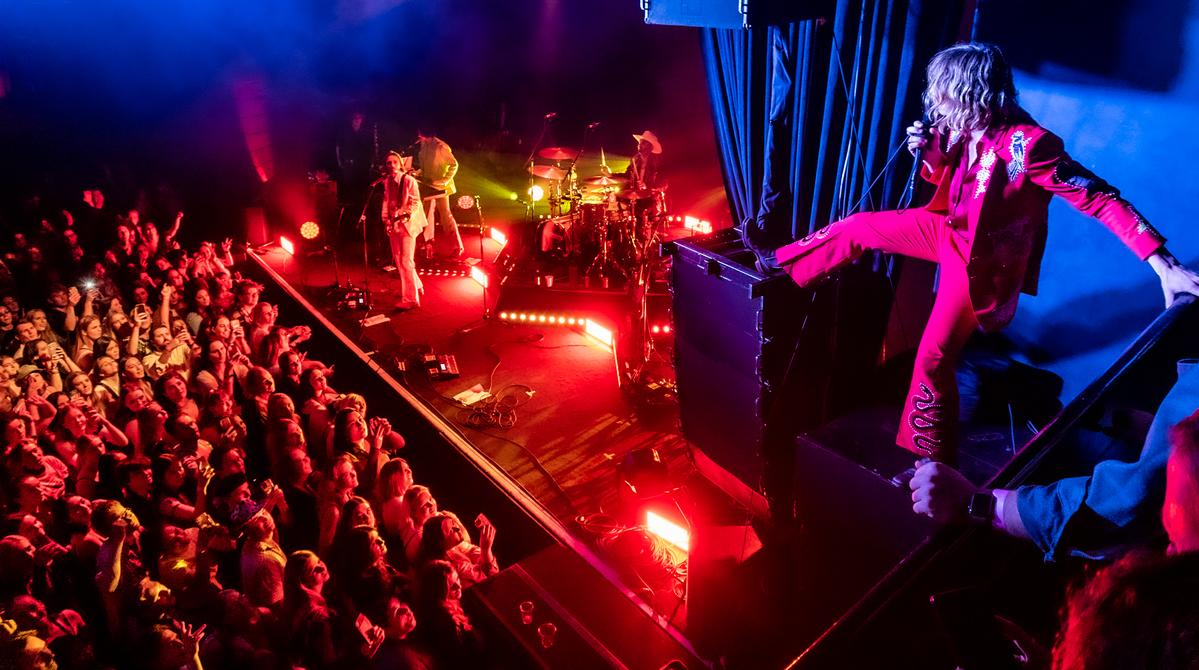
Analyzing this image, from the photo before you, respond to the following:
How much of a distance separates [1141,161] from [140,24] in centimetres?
1178

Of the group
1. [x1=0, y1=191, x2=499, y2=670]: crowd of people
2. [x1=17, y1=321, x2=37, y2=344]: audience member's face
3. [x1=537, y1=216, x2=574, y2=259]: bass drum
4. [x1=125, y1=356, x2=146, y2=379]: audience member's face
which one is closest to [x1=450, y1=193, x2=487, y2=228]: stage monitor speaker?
[x1=537, y1=216, x2=574, y2=259]: bass drum

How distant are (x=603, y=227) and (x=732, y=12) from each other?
4089 millimetres

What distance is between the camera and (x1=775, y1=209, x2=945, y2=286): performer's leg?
286 cm

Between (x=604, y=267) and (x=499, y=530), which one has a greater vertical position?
(x=604, y=267)

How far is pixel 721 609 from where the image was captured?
122 inches

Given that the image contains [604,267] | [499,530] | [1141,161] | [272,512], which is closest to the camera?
[1141,161]

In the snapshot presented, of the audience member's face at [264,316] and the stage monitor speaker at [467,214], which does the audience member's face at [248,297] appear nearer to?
the audience member's face at [264,316]

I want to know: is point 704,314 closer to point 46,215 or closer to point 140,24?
point 46,215

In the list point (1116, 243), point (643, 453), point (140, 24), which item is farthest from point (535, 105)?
point (1116, 243)

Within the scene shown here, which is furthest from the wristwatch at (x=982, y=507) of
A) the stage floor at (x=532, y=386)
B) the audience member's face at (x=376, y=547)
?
the stage floor at (x=532, y=386)

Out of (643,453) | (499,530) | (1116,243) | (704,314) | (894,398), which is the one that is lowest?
(499,530)

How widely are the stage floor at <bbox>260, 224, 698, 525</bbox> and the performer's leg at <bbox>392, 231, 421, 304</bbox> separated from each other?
160 mm

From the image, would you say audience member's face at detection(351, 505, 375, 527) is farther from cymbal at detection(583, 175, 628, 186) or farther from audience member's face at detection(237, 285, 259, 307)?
cymbal at detection(583, 175, 628, 186)

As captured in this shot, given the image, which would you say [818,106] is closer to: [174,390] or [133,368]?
[174,390]
